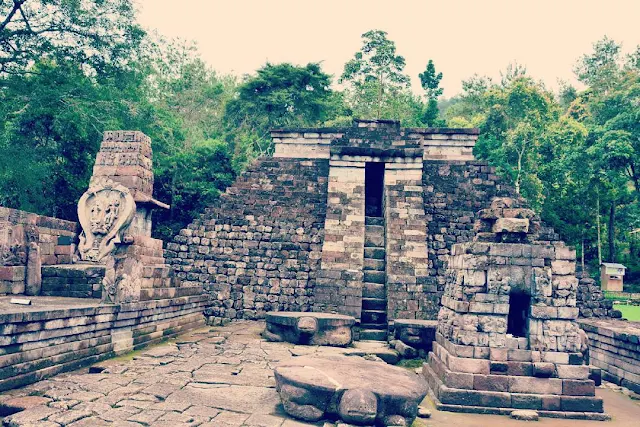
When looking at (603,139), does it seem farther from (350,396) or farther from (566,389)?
(350,396)

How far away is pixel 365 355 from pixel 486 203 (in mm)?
6671

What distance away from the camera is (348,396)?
432cm

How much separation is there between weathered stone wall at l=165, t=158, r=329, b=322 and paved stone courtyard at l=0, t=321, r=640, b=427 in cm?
369

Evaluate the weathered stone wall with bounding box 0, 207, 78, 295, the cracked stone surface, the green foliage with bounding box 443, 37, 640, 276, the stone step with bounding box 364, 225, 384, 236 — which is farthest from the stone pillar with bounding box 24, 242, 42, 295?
the green foliage with bounding box 443, 37, 640, 276

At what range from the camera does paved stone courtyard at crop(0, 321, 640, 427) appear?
4.23 metres

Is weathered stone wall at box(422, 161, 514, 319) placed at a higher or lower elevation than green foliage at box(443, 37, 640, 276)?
lower

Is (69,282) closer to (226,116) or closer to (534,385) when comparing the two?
(534,385)

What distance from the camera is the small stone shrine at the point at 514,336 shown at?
5371 millimetres

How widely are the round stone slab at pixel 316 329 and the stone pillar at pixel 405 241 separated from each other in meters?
1.59

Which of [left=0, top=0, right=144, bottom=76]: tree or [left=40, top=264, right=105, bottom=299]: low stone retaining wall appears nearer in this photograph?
[left=40, top=264, right=105, bottom=299]: low stone retaining wall

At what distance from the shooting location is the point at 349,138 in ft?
42.3

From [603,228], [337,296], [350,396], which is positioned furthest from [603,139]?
[350,396]

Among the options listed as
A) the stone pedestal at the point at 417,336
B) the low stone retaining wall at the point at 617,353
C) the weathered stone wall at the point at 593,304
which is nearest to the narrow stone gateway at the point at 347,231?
the stone pedestal at the point at 417,336

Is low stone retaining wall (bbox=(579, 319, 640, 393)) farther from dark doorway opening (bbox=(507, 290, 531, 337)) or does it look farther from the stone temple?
dark doorway opening (bbox=(507, 290, 531, 337))
